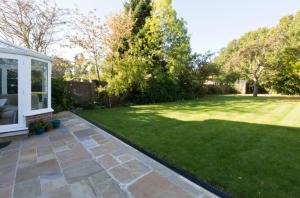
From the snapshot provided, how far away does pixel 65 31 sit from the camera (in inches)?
427

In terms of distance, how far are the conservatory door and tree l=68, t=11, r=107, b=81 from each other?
577cm

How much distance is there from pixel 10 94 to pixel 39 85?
73 cm

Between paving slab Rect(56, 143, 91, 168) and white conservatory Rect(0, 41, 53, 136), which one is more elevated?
white conservatory Rect(0, 41, 53, 136)

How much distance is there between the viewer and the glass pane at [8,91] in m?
4.43

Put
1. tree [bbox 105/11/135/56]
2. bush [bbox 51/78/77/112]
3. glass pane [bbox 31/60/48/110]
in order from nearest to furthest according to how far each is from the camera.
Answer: glass pane [bbox 31/60/48/110] < bush [bbox 51/78/77/112] < tree [bbox 105/11/135/56]

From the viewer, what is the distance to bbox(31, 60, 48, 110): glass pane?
191 inches

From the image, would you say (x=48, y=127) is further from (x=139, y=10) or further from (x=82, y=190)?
(x=139, y=10)

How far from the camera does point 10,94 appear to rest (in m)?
4.67

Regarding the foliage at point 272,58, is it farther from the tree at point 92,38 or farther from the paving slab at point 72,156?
the paving slab at point 72,156

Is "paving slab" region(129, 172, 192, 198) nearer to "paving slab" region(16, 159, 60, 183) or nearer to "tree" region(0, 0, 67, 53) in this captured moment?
"paving slab" region(16, 159, 60, 183)

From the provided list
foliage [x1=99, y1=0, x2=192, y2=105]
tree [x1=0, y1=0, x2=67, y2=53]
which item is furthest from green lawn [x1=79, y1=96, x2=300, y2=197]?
tree [x1=0, y1=0, x2=67, y2=53]

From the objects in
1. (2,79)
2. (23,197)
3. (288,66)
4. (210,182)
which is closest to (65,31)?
(2,79)

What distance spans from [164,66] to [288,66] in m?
12.5

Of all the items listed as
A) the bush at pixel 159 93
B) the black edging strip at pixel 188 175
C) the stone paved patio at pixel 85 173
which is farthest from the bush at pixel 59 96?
the black edging strip at pixel 188 175
